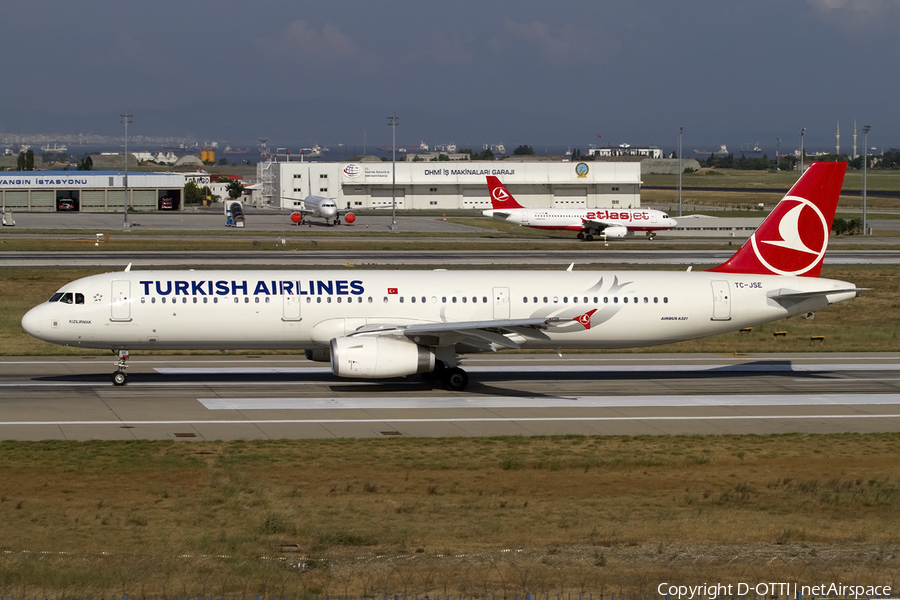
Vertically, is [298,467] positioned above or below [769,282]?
below

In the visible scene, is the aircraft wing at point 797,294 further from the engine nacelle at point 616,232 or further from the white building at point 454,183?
the white building at point 454,183

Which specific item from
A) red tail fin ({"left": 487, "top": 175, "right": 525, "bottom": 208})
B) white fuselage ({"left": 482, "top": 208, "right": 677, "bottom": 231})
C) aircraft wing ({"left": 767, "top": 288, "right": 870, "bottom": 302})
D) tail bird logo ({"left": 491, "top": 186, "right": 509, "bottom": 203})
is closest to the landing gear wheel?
aircraft wing ({"left": 767, "top": 288, "right": 870, "bottom": 302})

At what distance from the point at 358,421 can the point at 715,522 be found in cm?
1349

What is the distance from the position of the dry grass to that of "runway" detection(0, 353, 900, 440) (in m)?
2.13

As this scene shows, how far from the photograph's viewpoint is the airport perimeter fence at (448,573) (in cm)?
1577

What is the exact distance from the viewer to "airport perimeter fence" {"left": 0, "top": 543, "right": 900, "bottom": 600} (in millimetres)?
15773

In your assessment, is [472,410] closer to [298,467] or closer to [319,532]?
[298,467]

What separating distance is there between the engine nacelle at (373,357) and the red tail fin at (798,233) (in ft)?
45.8

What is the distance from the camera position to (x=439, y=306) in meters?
37.4

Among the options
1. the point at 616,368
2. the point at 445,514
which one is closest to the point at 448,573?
the point at 445,514

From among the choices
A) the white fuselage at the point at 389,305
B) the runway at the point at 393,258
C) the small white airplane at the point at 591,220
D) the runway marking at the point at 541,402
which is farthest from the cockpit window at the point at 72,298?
the small white airplane at the point at 591,220

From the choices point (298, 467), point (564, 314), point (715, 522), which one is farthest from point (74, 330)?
point (715, 522)

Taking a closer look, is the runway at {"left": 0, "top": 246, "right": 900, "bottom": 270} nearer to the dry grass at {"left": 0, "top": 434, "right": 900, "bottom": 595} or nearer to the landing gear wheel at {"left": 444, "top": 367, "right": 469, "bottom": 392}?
the landing gear wheel at {"left": 444, "top": 367, "right": 469, "bottom": 392}

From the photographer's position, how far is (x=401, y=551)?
61.6ft
